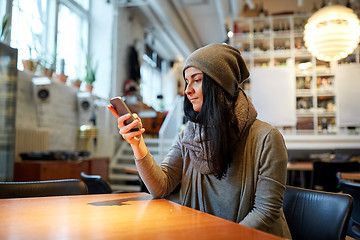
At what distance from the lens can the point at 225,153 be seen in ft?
3.95

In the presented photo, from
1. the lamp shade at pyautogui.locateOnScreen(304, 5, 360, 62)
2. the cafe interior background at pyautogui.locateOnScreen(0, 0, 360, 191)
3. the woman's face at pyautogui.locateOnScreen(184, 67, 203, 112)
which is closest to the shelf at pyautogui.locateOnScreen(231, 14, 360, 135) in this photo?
the cafe interior background at pyautogui.locateOnScreen(0, 0, 360, 191)

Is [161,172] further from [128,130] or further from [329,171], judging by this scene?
[329,171]

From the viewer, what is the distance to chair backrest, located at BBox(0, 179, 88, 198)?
1.39 m

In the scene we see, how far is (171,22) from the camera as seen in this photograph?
8.37 metres

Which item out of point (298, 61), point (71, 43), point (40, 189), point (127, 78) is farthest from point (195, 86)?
point (127, 78)

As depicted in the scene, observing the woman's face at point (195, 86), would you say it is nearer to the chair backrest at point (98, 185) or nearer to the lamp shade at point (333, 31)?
the chair backrest at point (98, 185)

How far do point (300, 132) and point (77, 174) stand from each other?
4685 millimetres

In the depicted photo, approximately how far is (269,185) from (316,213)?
240mm

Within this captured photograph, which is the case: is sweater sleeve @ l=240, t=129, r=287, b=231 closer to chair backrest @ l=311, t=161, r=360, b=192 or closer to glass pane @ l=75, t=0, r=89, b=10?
chair backrest @ l=311, t=161, r=360, b=192

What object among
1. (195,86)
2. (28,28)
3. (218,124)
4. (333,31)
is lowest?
(218,124)

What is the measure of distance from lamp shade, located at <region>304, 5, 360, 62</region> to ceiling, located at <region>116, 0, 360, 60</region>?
2533mm

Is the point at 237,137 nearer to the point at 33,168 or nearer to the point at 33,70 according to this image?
the point at 33,168

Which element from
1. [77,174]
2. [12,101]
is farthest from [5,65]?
[77,174]

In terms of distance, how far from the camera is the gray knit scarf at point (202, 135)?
125 centimetres
